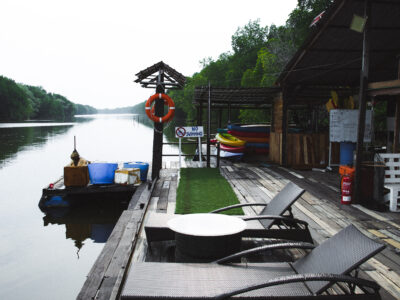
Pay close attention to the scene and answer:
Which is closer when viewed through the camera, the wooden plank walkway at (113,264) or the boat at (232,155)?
the wooden plank walkway at (113,264)

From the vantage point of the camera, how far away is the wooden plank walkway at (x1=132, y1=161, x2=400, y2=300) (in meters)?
3.69

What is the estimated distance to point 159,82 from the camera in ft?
29.9

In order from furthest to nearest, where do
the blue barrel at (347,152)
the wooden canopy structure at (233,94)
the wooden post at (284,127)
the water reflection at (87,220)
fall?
1. the wooden post at (284,127)
2. the wooden canopy structure at (233,94)
3. the blue barrel at (347,152)
4. the water reflection at (87,220)

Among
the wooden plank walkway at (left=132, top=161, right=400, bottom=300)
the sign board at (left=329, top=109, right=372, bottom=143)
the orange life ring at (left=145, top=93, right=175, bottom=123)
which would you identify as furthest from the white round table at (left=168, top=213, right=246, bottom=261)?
the sign board at (left=329, top=109, right=372, bottom=143)

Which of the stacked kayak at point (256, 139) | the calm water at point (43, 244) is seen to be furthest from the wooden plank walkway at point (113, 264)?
the stacked kayak at point (256, 139)

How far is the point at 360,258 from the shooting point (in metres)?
2.42

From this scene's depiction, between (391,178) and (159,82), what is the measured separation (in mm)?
5806

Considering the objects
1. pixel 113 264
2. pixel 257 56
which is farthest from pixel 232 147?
pixel 257 56

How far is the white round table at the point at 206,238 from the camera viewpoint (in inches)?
125

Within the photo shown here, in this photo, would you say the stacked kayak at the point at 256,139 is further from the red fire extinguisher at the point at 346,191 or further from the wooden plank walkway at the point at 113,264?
the wooden plank walkway at the point at 113,264

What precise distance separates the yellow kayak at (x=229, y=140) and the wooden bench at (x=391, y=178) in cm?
679

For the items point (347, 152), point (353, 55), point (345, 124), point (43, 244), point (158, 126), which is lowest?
point (43, 244)

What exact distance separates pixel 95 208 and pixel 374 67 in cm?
914

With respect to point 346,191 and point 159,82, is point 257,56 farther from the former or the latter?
point 346,191
